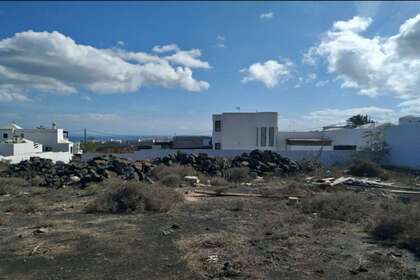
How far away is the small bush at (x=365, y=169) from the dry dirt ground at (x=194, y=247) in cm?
1441

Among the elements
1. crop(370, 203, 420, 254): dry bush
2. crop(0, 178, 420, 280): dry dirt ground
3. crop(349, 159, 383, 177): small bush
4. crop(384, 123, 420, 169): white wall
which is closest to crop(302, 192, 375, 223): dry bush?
crop(0, 178, 420, 280): dry dirt ground

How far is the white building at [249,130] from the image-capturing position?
151ft

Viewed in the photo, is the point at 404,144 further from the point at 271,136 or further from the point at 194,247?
the point at 194,247

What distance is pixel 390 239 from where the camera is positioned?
9656 mm

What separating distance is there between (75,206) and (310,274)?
10.5 metres

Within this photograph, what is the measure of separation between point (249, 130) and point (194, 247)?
124 ft

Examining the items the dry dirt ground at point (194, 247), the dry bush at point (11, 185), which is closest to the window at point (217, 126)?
the dry bush at point (11, 185)

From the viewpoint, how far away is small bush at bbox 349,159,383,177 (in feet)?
87.1

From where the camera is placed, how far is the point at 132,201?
14.0 metres

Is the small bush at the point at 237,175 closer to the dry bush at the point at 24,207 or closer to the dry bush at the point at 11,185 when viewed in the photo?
the dry bush at the point at 11,185

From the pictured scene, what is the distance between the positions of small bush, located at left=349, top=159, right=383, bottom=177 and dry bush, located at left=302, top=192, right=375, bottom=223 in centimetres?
1315

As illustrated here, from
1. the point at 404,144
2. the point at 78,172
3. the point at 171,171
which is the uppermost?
the point at 404,144

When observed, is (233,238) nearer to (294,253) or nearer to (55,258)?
(294,253)

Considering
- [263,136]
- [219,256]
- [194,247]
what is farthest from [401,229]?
[263,136]
